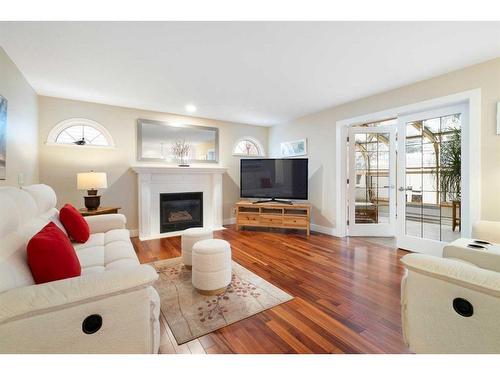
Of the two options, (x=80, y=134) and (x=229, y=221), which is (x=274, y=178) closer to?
(x=229, y=221)

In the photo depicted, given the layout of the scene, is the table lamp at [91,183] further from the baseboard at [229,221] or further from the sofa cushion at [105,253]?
the baseboard at [229,221]

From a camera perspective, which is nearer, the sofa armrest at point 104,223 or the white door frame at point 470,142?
the white door frame at point 470,142

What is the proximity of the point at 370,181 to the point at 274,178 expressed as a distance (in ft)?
5.65

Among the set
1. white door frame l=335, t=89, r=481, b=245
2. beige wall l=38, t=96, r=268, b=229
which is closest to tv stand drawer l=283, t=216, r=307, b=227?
white door frame l=335, t=89, r=481, b=245

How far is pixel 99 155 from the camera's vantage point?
12.1ft

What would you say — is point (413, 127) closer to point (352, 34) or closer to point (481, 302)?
point (352, 34)

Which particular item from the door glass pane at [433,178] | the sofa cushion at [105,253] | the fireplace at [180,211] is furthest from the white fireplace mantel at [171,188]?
the door glass pane at [433,178]

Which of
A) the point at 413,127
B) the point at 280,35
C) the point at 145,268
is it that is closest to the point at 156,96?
the point at 280,35

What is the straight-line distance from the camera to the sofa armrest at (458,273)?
0.95 m

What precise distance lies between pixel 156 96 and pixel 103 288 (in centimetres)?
310

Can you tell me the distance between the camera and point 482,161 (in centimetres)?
244

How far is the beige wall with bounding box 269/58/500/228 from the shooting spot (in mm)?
2369

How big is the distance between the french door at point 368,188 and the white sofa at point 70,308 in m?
3.64

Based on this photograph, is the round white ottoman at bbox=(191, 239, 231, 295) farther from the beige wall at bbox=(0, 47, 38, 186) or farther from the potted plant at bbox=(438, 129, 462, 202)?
the potted plant at bbox=(438, 129, 462, 202)
